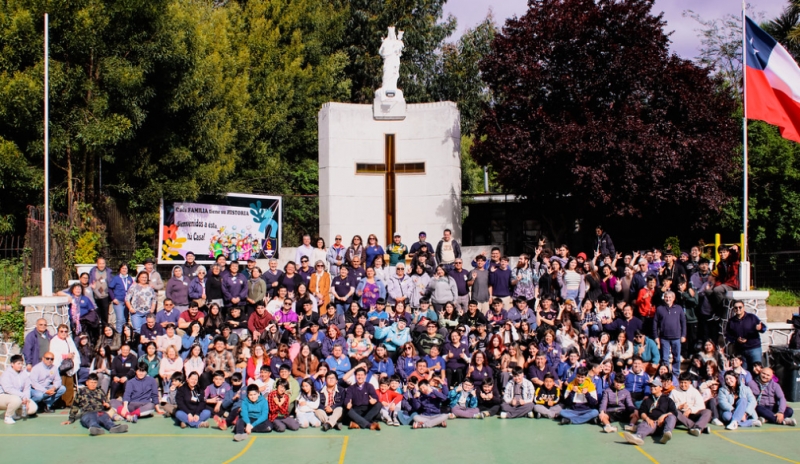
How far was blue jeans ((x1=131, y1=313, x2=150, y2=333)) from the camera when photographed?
1309 centimetres

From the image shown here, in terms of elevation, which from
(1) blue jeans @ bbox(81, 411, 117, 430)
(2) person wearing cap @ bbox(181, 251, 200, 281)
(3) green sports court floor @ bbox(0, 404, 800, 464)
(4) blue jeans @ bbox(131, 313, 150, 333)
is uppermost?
(2) person wearing cap @ bbox(181, 251, 200, 281)

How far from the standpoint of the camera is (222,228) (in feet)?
59.5

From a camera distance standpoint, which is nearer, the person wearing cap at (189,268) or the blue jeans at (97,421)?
the blue jeans at (97,421)

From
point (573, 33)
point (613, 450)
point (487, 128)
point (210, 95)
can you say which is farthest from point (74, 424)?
point (573, 33)

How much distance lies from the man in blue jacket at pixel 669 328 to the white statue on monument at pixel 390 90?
8.29m

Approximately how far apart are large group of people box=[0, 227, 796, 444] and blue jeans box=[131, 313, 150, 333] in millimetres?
39

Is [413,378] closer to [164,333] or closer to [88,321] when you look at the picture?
[164,333]

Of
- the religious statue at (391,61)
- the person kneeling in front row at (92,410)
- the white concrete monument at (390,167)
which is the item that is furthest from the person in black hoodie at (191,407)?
the religious statue at (391,61)

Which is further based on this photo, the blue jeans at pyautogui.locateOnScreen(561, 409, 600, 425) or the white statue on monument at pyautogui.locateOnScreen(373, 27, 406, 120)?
the white statue on monument at pyautogui.locateOnScreen(373, 27, 406, 120)

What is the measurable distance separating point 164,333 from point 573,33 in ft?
39.5

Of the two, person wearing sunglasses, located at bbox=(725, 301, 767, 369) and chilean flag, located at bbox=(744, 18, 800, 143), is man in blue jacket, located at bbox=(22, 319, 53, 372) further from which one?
chilean flag, located at bbox=(744, 18, 800, 143)

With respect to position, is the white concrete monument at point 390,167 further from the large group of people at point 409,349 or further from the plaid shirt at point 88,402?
the plaid shirt at point 88,402

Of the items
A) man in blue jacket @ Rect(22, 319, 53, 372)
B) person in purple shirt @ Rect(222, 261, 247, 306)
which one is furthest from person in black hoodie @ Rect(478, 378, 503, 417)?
man in blue jacket @ Rect(22, 319, 53, 372)

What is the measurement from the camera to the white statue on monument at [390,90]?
59.8 feet
